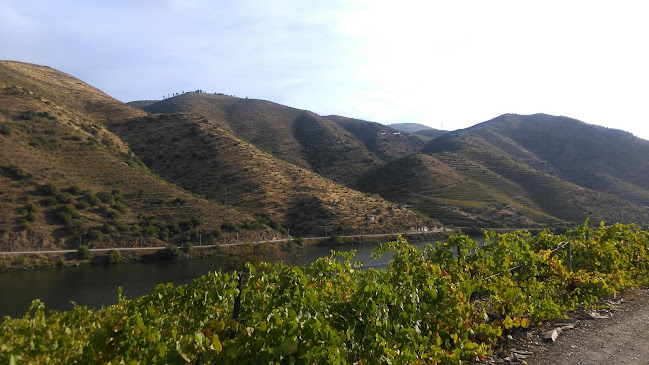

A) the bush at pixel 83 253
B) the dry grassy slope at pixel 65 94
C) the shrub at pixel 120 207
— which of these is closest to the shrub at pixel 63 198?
the shrub at pixel 120 207

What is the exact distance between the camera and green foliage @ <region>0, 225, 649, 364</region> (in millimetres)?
2893

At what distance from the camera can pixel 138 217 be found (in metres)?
39.2

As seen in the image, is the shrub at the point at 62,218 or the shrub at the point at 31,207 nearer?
the shrub at the point at 31,207

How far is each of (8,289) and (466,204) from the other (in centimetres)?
4921

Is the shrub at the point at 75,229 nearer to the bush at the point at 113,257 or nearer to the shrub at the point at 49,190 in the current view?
the bush at the point at 113,257

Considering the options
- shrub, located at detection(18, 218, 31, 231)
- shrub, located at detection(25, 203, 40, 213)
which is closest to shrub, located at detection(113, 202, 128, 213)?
shrub, located at detection(25, 203, 40, 213)

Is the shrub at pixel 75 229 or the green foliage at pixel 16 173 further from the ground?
the green foliage at pixel 16 173

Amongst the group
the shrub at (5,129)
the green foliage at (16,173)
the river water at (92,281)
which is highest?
the shrub at (5,129)

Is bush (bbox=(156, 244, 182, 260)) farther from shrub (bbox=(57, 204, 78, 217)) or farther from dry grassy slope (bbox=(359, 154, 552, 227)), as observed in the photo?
dry grassy slope (bbox=(359, 154, 552, 227))

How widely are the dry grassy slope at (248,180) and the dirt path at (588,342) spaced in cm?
4119

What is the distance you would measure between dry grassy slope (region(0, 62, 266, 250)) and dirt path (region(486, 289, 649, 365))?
117 ft

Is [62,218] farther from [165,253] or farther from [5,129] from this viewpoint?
[5,129]

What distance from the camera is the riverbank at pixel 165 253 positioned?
99.0ft

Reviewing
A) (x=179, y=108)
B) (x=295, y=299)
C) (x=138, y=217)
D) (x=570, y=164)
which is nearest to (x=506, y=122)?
(x=570, y=164)
